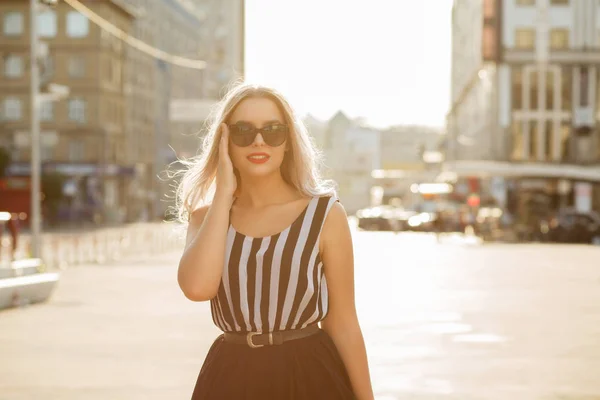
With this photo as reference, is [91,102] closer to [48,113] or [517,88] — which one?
[48,113]

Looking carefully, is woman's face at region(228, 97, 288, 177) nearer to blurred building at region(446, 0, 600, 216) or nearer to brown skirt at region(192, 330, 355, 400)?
brown skirt at region(192, 330, 355, 400)

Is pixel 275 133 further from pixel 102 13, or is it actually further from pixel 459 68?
pixel 459 68

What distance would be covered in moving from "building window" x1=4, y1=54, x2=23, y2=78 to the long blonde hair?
8644cm

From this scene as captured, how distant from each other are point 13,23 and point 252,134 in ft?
290

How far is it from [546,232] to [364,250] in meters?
17.0

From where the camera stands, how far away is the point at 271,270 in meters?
4.29

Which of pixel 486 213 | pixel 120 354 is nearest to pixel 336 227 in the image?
pixel 120 354

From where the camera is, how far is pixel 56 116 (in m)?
89.4

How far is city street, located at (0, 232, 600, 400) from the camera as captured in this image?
1178 centimetres

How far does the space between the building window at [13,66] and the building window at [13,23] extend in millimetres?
1827

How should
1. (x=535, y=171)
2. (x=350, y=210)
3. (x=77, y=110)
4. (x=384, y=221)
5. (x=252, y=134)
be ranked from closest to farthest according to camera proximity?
(x=252, y=134)
(x=535, y=171)
(x=384, y=221)
(x=77, y=110)
(x=350, y=210)

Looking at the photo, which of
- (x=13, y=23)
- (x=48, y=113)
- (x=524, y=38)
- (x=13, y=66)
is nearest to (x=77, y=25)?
(x=13, y=23)

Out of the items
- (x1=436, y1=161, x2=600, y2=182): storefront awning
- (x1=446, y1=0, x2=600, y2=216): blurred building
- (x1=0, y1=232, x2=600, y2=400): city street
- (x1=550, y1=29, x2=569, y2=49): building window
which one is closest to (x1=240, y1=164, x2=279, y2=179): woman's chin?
(x1=0, y1=232, x2=600, y2=400): city street

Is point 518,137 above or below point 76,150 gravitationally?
above
